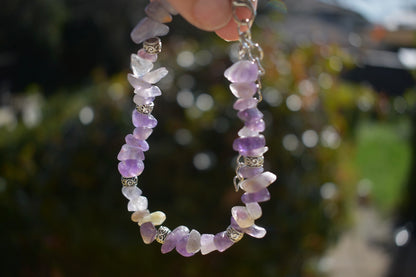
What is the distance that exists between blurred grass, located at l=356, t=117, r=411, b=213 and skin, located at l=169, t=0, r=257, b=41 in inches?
145

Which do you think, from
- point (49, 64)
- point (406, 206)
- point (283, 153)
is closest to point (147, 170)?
point (283, 153)

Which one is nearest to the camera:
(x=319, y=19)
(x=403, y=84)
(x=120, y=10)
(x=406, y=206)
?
(x=406, y=206)

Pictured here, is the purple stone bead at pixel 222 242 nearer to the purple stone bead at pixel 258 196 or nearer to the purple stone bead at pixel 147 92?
the purple stone bead at pixel 258 196

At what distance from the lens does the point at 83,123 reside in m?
1.94

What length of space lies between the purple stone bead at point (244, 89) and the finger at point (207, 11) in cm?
9

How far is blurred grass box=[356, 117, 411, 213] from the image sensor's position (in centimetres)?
427

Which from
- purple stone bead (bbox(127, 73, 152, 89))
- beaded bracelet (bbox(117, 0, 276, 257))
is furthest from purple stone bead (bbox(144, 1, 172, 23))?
purple stone bead (bbox(127, 73, 152, 89))

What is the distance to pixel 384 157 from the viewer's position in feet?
16.5

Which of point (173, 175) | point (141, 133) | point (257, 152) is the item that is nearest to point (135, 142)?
point (141, 133)

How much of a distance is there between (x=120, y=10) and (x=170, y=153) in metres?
2.56

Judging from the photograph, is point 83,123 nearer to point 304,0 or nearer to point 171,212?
point 171,212

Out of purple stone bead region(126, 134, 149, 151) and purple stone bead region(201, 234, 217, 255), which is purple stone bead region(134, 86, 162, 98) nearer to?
purple stone bead region(126, 134, 149, 151)

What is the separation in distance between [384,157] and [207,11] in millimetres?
4763

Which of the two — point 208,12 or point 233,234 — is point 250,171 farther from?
point 208,12
